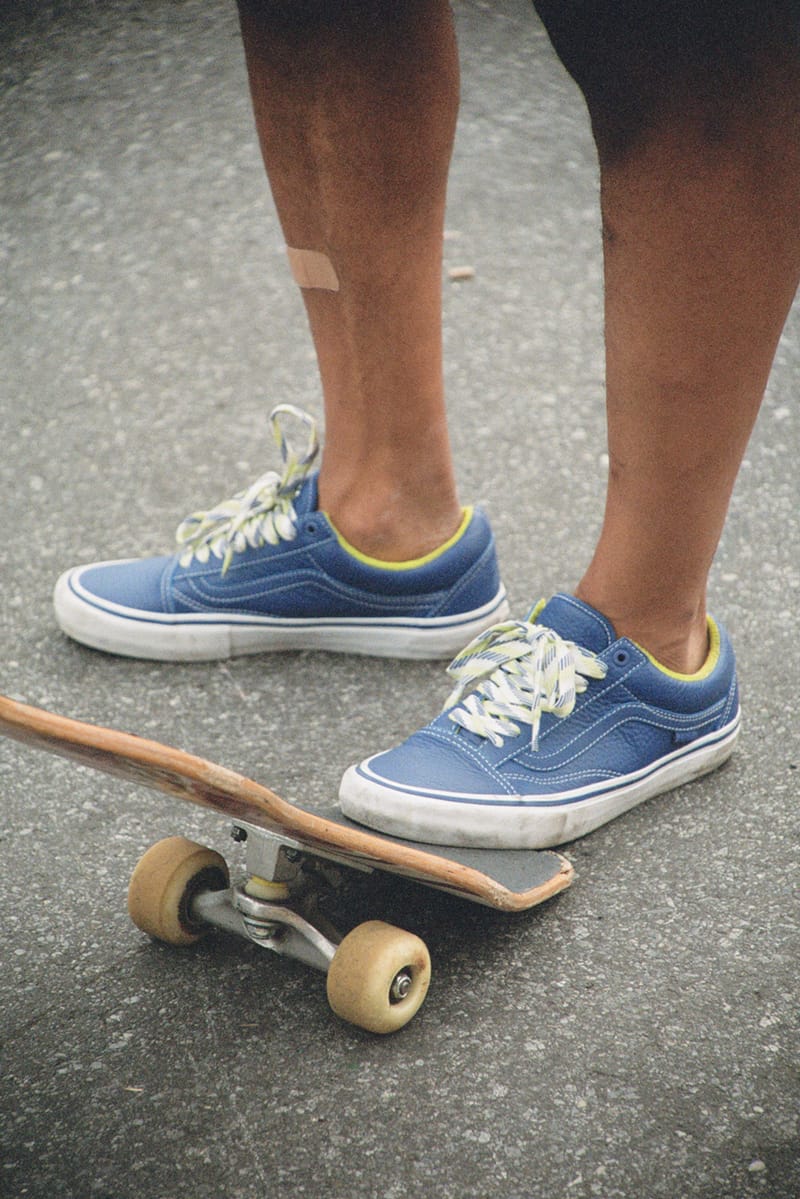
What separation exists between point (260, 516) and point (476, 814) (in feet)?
2.31

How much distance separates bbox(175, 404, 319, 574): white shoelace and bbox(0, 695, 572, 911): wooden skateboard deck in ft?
1.95

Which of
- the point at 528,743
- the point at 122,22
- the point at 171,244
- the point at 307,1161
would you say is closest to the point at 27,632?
the point at 528,743

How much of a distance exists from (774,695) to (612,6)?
1054 mm

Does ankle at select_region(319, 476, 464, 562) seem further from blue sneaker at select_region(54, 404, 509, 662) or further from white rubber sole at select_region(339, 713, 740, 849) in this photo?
white rubber sole at select_region(339, 713, 740, 849)

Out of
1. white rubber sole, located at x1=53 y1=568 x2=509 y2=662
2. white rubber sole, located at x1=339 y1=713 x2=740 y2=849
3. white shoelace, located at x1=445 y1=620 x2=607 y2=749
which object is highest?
white shoelace, located at x1=445 y1=620 x2=607 y2=749

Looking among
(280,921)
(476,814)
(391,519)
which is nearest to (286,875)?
(280,921)

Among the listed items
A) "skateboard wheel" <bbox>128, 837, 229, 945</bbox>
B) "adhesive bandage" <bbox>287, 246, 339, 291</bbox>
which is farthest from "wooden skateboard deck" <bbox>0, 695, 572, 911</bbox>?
"adhesive bandage" <bbox>287, 246, 339, 291</bbox>

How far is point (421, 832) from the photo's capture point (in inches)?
54.5

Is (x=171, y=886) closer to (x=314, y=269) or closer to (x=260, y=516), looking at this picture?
(x=260, y=516)

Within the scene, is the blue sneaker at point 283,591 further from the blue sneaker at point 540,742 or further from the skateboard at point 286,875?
the skateboard at point 286,875

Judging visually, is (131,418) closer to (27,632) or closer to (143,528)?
(143,528)

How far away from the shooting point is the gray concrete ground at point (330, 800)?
43.9 inches

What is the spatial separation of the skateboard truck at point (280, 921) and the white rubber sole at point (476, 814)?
130mm

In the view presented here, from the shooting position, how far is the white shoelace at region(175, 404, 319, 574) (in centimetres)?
184
